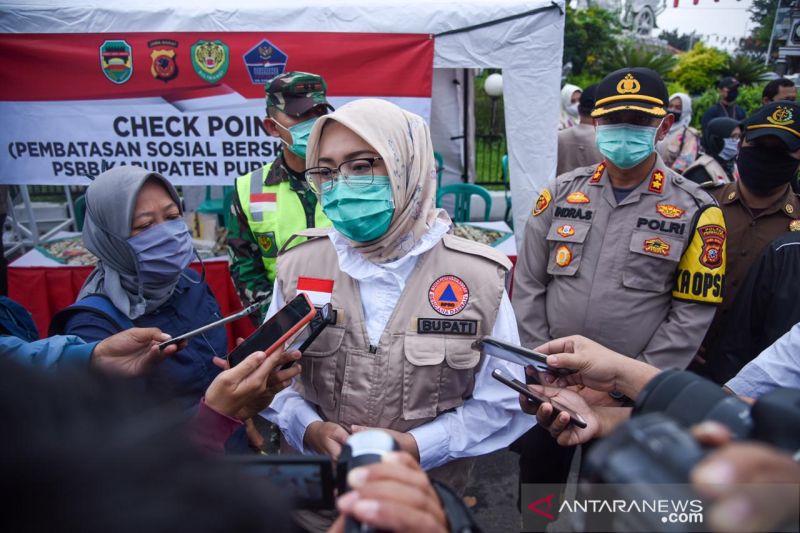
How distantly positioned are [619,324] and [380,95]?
2.78m

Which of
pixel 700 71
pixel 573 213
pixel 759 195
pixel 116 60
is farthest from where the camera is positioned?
pixel 700 71

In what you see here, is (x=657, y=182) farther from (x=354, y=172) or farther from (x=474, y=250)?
(x=354, y=172)

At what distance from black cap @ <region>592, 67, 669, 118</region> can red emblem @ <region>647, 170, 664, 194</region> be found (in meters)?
0.26

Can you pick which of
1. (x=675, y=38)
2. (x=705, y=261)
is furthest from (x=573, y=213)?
(x=675, y=38)

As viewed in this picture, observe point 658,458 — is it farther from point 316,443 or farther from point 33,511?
point 316,443

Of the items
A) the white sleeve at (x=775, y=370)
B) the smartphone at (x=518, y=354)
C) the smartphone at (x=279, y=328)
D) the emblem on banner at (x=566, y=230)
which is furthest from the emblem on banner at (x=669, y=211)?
the smartphone at (x=279, y=328)

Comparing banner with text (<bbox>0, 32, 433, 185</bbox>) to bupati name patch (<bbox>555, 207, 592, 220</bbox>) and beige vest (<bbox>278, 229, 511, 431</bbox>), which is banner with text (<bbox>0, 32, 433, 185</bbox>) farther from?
beige vest (<bbox>278, 229, 511, 431</bbox>)

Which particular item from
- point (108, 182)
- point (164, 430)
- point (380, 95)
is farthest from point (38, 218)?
point (164, 430)

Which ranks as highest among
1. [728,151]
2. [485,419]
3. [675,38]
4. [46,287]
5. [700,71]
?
[675,38]

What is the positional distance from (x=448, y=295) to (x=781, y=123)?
1981 millimetres

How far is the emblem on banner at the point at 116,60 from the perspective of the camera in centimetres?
407

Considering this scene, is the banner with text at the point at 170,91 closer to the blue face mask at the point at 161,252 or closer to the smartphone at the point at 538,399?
the blue face mask at the point at 161,252

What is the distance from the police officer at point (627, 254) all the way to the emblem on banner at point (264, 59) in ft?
8.90

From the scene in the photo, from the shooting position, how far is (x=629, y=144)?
2258mm
